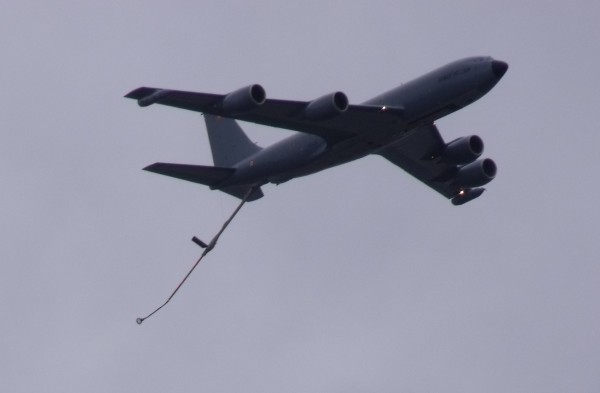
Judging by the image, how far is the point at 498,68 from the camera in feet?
185

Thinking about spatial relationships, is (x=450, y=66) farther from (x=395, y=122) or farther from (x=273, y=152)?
(x=273, y=152)

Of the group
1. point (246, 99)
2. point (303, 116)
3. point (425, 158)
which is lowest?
point (425, 158)

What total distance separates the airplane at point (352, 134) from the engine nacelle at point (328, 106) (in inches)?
1.6

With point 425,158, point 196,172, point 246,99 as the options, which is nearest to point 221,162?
point 196,172

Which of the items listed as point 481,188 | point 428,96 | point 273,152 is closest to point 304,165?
point 273,152

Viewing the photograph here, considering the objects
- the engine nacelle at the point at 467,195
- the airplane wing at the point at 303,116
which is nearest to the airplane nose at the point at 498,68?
the airplane wing at the point at 303,116

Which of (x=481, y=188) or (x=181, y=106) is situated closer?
(x=181, y=106)

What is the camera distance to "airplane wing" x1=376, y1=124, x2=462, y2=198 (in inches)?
2512

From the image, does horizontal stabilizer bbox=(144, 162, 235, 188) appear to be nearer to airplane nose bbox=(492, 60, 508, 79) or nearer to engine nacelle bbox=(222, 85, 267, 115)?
engine nacelle bbox=(222, 85, 267, 115)

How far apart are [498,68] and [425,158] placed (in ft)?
31.2

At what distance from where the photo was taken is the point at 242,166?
2462 inches

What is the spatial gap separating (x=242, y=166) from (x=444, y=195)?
10742 mm

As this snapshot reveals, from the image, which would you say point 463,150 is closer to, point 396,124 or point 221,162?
point 396,124

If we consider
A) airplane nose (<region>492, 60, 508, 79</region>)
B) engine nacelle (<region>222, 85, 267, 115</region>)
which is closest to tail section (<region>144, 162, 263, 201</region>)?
engine nacelle (<region>222, 85, 267, 115</region>)
